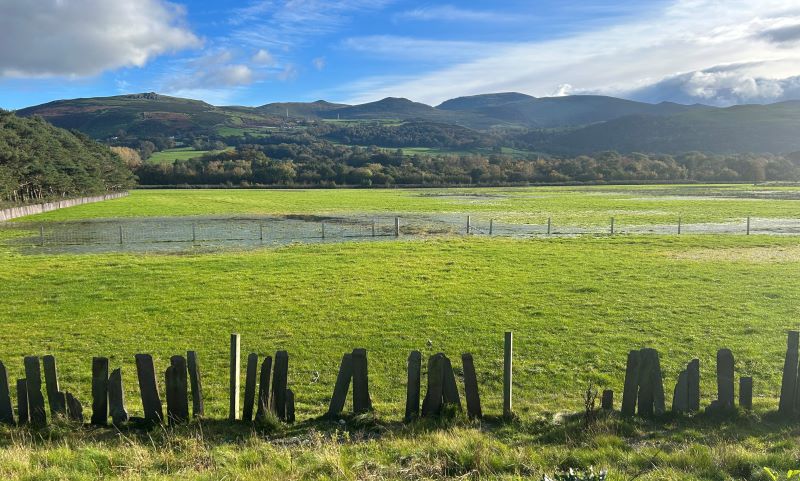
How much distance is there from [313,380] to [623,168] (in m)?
168

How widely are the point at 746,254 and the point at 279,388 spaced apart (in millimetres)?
27015

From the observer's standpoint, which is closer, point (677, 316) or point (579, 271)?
point (677, 316)

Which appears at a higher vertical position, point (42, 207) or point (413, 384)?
point (42, 207)


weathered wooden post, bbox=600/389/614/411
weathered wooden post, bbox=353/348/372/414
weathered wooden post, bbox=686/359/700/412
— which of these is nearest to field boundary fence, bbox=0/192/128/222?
weathered wooden post, bbox=353/348/372/414

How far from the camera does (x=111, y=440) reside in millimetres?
7852

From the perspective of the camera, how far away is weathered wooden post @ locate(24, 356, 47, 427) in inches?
322

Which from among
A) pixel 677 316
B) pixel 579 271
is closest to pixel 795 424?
pixel 677 316

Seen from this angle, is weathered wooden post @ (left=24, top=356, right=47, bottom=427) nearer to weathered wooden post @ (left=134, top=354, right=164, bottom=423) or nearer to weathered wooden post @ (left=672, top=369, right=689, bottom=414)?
weathered wooden post @ (left=134, top=354, right=164, bottom=423)

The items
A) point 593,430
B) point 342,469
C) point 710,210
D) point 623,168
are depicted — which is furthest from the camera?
point 623,168

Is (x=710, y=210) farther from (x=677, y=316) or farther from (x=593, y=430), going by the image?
(x=593, y=430)

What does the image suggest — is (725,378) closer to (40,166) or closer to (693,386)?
(693,386)

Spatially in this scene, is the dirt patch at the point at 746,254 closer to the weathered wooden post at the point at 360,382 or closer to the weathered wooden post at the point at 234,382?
the weathered wooden post at the point at 360,382

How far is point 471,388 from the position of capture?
27.4 feet

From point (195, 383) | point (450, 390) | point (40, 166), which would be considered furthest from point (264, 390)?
point (40, 166)
